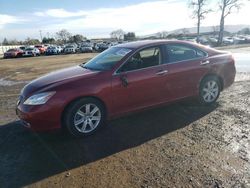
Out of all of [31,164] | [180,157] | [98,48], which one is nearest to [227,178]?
[180,157]

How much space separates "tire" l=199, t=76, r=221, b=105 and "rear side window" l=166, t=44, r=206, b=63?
0.60 m

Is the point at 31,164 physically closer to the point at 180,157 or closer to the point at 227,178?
the point at 180,157

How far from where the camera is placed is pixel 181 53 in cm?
609

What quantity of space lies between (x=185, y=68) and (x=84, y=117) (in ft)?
8.07

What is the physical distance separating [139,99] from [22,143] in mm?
2277

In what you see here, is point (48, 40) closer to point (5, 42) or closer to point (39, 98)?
point (5, 42)

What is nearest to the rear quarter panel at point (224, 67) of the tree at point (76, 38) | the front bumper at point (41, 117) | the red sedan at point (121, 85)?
the red sedan at point (121, 85)

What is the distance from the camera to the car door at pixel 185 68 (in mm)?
5828

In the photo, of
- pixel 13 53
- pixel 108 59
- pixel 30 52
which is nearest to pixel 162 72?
pixel 108 59

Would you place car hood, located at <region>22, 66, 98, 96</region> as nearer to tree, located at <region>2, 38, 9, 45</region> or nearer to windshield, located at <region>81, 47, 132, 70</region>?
windshield, located at <region>81, 47, 132, 70</region>

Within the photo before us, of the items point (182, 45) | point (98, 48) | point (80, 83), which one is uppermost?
point (182, 45)

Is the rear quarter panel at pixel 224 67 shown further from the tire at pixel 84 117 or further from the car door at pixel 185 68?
the tire at pixel 84 117

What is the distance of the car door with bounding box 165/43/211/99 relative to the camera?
583cm

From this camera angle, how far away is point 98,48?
47.5 meters
